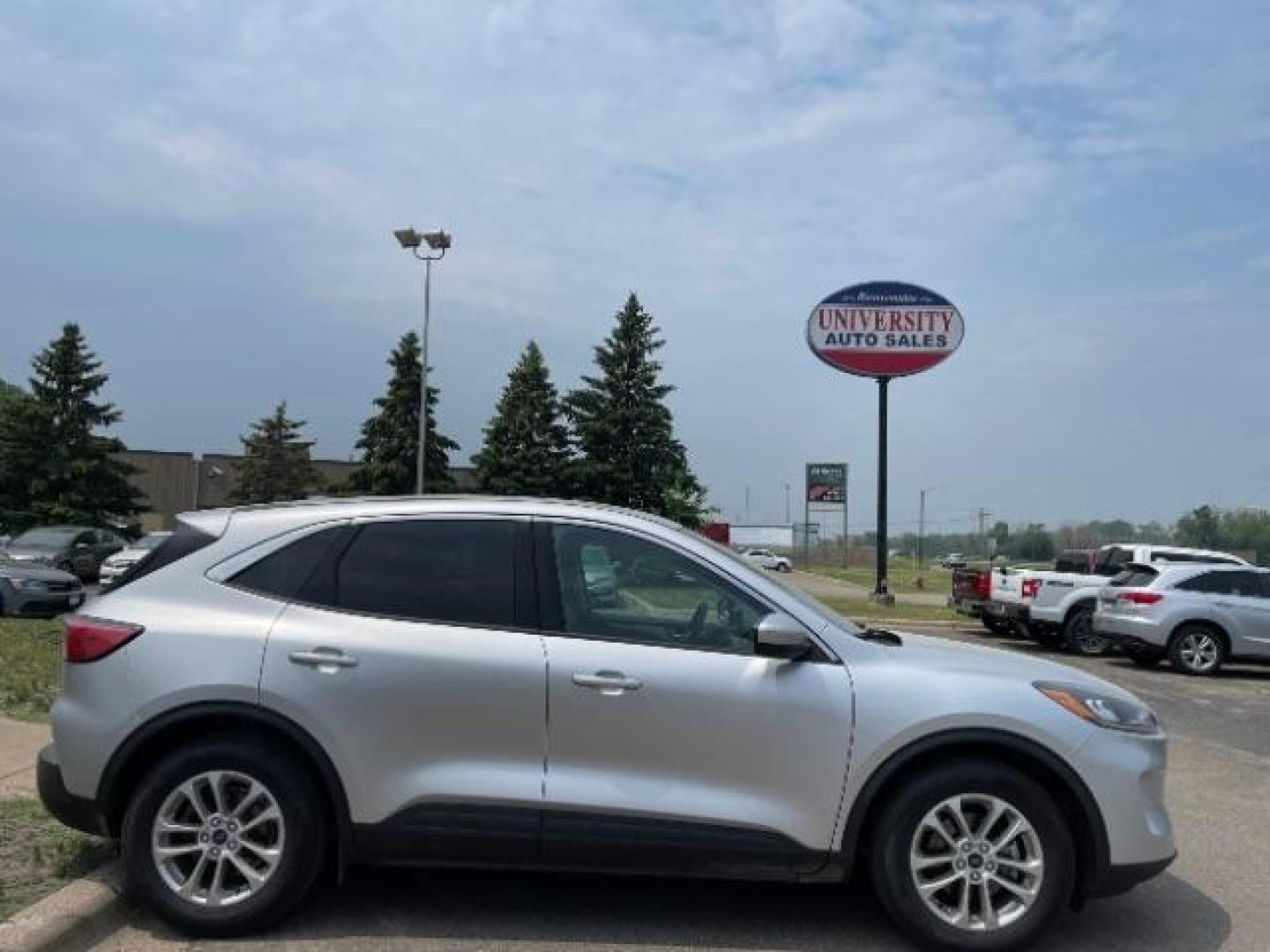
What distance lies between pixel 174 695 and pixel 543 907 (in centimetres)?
175

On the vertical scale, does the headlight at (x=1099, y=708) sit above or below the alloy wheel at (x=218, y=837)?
above

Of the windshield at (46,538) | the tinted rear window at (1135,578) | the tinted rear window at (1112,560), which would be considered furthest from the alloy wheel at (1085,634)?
the windshield at (46,538)

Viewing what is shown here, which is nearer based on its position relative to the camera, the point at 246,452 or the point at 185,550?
the point at 185,550

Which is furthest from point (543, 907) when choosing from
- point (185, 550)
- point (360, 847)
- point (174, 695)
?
point (185, 550)

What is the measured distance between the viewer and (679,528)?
5.26 metres

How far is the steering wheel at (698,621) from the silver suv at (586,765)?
5 centimetres

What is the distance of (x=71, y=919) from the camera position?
455 cm

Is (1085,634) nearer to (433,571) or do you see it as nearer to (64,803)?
(433,571)

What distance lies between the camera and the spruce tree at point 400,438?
158 feet

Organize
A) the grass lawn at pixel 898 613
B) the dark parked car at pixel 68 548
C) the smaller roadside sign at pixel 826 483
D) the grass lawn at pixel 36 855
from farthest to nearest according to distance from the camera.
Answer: the smaller roadside sign at pixel 826 483 < the dark parked car at pixel 68 548 < the grass lawn at pixel 898 613 < the grass lawn at pixel 36 855

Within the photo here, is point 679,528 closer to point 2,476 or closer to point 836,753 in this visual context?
point 836,753

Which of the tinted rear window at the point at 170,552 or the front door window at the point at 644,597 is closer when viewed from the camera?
the front door window at the point at 644,597

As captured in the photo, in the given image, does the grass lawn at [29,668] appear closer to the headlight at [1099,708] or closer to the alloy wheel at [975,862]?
the alloy wheel at [975,862]

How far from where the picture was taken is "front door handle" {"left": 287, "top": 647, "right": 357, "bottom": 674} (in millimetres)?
4695
